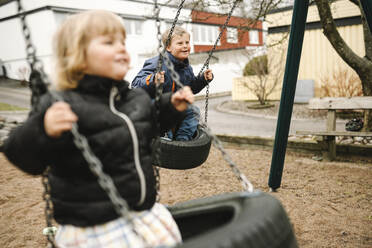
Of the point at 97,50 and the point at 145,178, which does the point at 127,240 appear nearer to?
the point at 145,178

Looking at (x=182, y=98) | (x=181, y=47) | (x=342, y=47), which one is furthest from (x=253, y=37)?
(x=182, y=98)

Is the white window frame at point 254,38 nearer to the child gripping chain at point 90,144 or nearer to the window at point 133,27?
the window at point 133,27

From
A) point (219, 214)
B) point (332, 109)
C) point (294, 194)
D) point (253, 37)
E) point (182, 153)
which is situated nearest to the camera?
point (219, 214)

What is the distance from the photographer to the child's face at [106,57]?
3.65ft

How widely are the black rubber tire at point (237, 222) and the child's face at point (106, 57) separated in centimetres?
62

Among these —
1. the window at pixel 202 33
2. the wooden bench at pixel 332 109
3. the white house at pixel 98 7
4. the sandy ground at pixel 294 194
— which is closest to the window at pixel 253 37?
the window at pixel 202 33

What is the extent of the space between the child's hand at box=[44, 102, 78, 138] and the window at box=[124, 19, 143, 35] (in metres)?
17.2

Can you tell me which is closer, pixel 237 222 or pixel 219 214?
pixel 237 222

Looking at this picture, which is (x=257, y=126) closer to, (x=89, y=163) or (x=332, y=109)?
(x=332, y=109)

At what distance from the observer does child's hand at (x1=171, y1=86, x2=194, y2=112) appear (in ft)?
4.41

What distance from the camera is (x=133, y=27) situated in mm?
17781

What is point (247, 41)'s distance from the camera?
26219 millimetres

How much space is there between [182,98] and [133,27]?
57.3 feet

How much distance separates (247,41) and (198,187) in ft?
80.0
